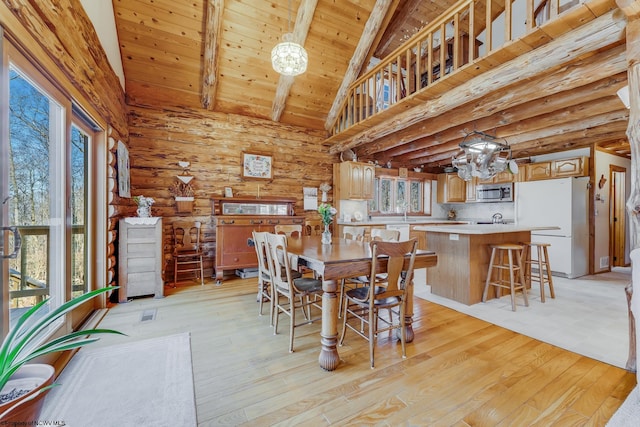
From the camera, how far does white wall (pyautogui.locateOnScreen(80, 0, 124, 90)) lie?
275 cm

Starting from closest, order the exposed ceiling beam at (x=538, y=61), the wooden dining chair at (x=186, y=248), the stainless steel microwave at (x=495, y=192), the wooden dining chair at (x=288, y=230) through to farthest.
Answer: the exposed ceiling beam at (x=538, y=61) → the wooden dining chair at (x=288, y=230) → the wooden dining chair at (x=186, y=248) → the stainless steel microwave at (x=495, y=192)

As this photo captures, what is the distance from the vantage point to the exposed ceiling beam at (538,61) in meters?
2.08

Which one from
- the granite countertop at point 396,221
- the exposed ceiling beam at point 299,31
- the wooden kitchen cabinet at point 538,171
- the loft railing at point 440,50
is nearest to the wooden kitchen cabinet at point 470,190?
the granite countertop at point 396,221

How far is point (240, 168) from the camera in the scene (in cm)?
502

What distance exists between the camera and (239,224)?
448 cm

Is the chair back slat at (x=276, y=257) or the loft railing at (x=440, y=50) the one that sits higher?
the loft railing at (x=440, y=50)

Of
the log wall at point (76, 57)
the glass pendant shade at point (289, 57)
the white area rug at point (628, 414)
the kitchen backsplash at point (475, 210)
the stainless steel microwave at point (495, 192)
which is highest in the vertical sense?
the glass pendant shade at point (289, 57)

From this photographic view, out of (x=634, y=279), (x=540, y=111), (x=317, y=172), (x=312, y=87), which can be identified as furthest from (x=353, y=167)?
(x=634, y=279)

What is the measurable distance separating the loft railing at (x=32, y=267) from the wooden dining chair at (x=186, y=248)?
219 centimetres

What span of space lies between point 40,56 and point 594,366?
4.40 metres

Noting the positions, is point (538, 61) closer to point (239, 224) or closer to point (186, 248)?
point (239, 224)

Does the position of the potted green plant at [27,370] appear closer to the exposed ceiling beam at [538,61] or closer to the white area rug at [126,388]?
the white area rug at [126,388]

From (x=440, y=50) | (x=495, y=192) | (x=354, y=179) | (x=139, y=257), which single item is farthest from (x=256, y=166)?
(x=495, y=192)

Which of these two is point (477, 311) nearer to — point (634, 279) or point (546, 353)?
point (546, 353)
